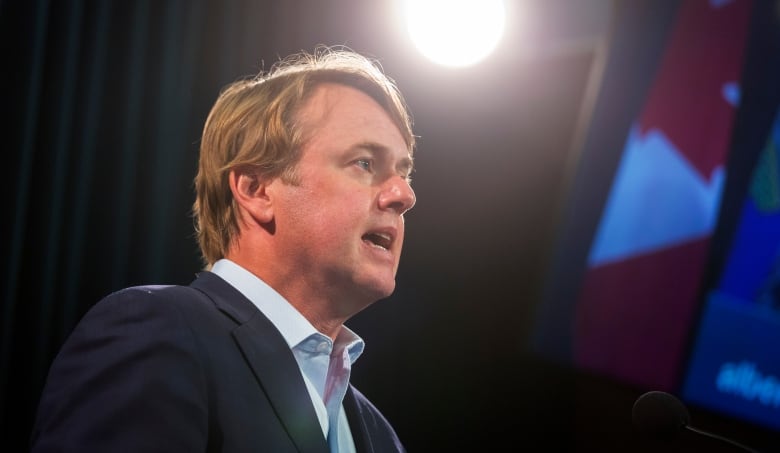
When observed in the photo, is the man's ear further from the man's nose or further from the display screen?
the display screen

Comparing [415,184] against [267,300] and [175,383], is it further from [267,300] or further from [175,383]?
[175,383]

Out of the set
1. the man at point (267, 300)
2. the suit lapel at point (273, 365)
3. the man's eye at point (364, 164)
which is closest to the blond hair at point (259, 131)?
the man at point (267, 300)

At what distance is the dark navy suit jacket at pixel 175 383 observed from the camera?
1011 mm

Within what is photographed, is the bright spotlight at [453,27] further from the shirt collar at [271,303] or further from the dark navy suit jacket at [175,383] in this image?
the dark navy suit jacket at [175,383]

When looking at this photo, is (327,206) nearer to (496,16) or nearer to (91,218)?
(91,218)

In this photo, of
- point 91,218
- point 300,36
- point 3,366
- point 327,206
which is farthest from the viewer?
point 300,36

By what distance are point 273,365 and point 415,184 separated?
1.66m

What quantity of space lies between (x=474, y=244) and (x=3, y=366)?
5.77ft

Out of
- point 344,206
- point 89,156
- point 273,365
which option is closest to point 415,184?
point 89,156

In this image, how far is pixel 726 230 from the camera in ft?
8.87

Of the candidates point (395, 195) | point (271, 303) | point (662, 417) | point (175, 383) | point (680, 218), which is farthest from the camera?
point (680, 218)

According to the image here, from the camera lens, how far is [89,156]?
1921 mm

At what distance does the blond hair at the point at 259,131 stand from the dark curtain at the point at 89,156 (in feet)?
1.34

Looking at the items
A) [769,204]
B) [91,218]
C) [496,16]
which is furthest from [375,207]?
[769,204]
